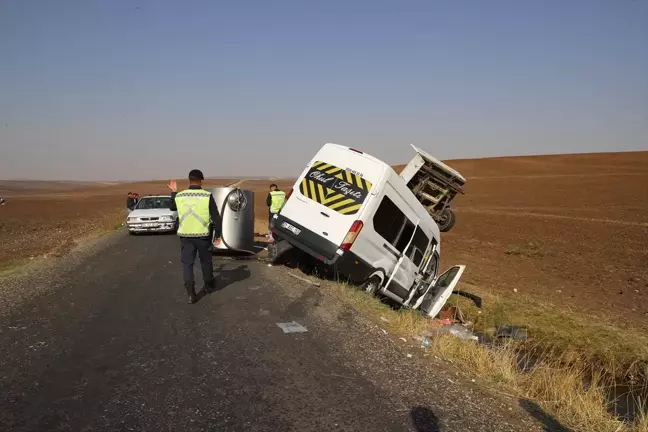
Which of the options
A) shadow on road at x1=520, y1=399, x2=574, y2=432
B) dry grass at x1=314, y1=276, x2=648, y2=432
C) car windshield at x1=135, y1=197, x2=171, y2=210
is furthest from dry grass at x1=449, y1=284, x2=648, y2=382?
car windshield at x1=135, y1=197, x2=171, y2=210

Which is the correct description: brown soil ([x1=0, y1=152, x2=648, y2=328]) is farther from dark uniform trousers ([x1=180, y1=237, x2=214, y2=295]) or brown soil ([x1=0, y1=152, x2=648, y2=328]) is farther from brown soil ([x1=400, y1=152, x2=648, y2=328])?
dark uniform trousers ([x1=180, y1=237, x2=214, y2=295])

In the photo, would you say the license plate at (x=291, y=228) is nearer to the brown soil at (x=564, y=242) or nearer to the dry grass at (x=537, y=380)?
the dry grass at (x=537, y=380)

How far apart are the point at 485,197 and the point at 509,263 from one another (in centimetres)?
2888

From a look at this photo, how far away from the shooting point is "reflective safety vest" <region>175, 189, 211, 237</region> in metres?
7.30

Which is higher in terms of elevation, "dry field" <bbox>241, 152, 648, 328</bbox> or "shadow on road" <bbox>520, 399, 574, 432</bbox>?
"shadow on road" <bbox>520, 399, 574, 432</bbox>

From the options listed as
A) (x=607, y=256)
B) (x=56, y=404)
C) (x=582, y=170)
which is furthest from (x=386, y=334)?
(x=582, y=170)

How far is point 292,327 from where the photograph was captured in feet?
20.2

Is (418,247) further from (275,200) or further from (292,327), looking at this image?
(275,200)

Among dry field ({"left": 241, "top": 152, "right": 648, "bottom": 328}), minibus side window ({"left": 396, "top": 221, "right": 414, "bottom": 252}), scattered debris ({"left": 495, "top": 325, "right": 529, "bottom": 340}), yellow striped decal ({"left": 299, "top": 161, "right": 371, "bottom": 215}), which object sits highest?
yellow striped decal ({"left": 299, "top": 161, "right": 371, "bottom": 215})

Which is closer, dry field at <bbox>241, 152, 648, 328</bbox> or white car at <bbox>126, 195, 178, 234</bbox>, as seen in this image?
dry field at <bbox>241, 152, 648, 328</bbox>

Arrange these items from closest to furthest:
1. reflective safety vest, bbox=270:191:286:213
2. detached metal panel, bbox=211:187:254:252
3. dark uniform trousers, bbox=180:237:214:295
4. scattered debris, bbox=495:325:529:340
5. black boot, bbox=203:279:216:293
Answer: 1. dark uniform trousers, bbox=180:237:214:295
2. black boot, bbox=203:279:216:293
3. scattered debris, bbox=495:325:529:340
4. detached metal panel, bbox=211:187:254:252
5. reflective safety vest, bbox=270:191:286:213

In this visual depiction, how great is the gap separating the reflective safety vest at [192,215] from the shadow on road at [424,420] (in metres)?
4.44

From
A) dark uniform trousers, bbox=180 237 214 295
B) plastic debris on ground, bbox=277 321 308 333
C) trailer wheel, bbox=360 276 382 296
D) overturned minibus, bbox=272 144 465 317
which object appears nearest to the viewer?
plastic debris on ground, bbox=277 321 308 333

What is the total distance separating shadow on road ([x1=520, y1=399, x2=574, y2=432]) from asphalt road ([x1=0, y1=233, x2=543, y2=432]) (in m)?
0.07
